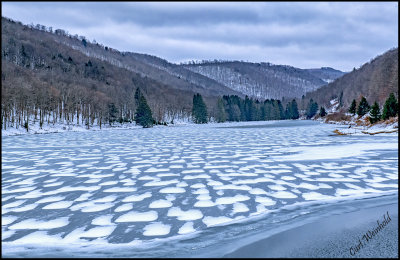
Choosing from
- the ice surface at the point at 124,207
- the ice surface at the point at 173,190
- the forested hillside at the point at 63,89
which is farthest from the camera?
the forested hillside at the point at 63,89

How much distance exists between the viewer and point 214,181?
912 centimetres

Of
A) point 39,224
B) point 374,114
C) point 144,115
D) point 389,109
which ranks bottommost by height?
point 39,224

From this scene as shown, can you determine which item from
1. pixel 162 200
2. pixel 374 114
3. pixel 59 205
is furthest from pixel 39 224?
pixel 374 114

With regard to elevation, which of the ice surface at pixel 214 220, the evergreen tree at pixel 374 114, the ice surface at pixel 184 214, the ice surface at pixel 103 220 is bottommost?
the ice surface at pixel 103 220

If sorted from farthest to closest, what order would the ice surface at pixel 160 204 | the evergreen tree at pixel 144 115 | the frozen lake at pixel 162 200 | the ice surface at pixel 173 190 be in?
the evergreen tree at pixel 144 115 → the ice surface at pixel 173 190 → the ice surface at pixel 160 204 → the frozen lake at pixel 162 200

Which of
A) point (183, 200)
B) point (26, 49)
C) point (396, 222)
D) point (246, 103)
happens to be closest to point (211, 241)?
point (183, 200)

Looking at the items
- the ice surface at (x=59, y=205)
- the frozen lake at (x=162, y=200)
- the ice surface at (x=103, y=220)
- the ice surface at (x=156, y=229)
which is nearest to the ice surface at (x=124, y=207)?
the frozen lake at (x=162, y=200)

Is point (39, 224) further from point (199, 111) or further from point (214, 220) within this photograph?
point (199, 111)

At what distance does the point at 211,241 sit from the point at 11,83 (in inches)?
2442

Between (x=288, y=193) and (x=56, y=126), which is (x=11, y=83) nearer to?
(x=56, y=126)

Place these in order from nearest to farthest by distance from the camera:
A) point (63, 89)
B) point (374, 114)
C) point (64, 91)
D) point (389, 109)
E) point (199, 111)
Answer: point (389, 109)
point (374, 114)
point (63, 89)
point (64, 91)
point (199, 111)

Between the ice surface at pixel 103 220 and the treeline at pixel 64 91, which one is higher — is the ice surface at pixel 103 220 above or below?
below

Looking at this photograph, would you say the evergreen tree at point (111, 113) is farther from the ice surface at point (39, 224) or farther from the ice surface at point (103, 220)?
the ice surface at point (103, 220)

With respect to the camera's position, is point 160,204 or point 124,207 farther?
point 160,204
